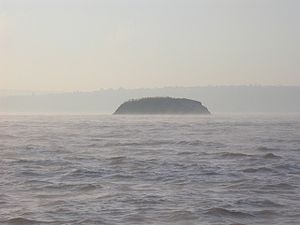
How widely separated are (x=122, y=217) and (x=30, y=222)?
2262mm

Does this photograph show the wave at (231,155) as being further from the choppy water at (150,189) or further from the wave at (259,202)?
the wave at (259,202)

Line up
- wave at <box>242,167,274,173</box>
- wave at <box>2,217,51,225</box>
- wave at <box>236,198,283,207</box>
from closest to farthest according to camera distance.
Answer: wave at <box>2,217,51,225</box>
wave at <box>236,198,283,207</box>
wave at <box>242,167,274,173</box>

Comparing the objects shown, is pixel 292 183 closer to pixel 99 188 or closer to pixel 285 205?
pixel 285 205

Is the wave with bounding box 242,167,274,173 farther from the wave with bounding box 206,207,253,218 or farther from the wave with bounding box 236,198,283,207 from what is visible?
the wave with bounding box 206,207,253,218

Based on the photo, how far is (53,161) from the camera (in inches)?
1040

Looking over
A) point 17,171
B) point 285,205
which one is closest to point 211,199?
point 285,205

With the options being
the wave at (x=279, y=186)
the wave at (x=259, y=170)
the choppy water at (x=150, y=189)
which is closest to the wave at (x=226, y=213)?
the choppy water at (x=150, y=189)

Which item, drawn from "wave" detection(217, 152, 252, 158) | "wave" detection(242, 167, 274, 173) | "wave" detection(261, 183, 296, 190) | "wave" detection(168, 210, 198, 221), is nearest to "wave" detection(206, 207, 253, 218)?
"wave" detection(168, 210, 198, 221)

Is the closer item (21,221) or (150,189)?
(21,221)

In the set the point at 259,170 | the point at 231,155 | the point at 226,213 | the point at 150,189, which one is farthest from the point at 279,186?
the point at 231,155

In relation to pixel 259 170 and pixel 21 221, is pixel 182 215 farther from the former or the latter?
pixel 259 170

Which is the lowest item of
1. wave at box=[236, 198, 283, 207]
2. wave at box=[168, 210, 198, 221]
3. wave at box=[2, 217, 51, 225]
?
wave at box=[2, 217, 51, 225]

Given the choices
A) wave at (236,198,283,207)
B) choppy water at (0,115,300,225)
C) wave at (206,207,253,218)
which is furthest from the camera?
wave at (236,198,283,207)

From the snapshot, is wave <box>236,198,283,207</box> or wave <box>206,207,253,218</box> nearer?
wave <box>206,207,253,218</box>
